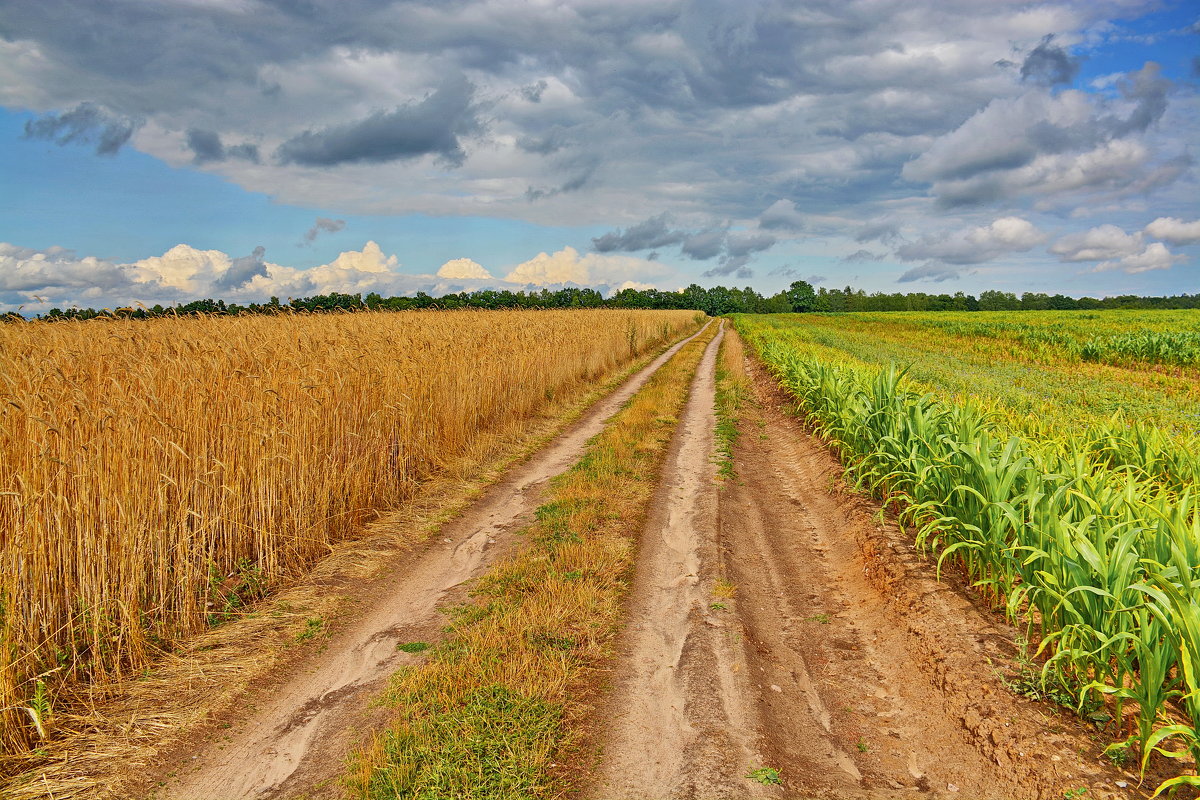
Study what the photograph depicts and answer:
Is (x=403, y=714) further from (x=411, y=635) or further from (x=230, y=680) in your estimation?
(x=230, y=680)

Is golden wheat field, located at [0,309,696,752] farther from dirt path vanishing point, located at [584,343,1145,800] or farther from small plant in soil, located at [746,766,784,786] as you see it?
small plant in soil, located at [746,766,784,786]

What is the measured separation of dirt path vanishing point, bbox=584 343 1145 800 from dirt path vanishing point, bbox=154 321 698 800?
1662 millimetres

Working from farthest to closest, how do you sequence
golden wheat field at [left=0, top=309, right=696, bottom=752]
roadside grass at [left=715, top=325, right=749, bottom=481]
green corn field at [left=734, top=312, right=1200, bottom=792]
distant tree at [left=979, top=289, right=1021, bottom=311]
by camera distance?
distant tree at [left=979, top=289, right=1021, bottom=311], roadside grass at [left=715, top=325, right=749, bottom=481], golden wheat field at [left=0, top=309, right=696, bottom=752], green corn field at [left=734, top=312, right=1200, bottom=792]

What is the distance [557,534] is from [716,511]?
2265 mm

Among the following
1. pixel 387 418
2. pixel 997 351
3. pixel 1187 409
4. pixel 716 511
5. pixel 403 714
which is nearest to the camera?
pixel 403 714

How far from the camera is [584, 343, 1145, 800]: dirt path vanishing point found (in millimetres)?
3398

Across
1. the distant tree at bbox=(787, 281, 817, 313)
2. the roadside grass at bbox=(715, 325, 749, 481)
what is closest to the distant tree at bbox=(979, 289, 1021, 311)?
the distant tree at bbox=(787, 281, 817, 313)

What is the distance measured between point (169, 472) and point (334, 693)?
2670 millimetres

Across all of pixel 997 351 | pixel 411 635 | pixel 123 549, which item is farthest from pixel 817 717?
pixel 997 351

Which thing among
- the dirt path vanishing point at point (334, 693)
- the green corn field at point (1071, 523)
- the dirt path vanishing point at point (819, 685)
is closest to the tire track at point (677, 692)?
the dirt path vanishing point at point (819, 685)

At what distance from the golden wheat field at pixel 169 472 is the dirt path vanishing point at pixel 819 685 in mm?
3725

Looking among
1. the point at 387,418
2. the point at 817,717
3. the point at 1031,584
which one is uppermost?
the point at 387,418

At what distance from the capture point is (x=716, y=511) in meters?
7.82

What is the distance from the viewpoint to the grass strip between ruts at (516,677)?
3301 millimetres
